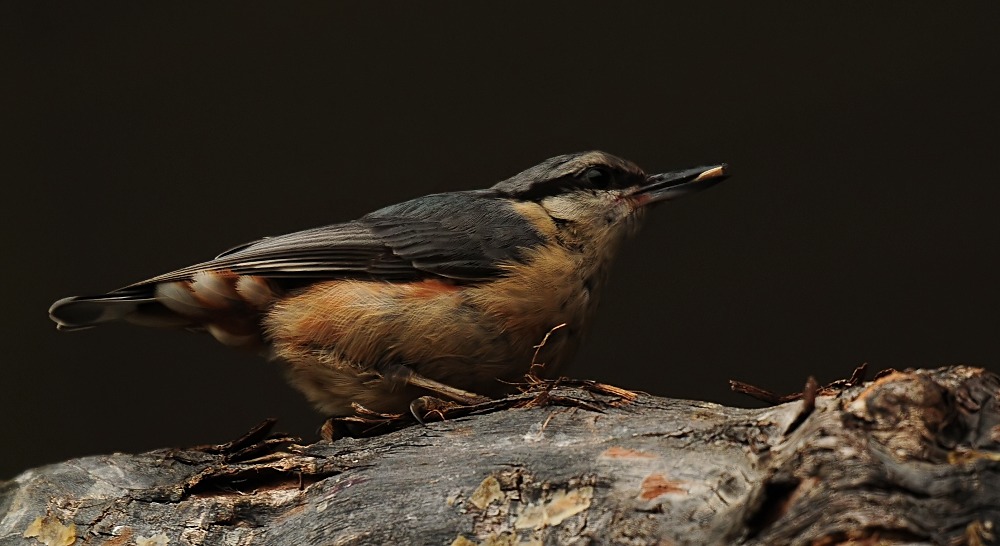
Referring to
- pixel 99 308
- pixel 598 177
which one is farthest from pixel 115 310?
pixel 598 177

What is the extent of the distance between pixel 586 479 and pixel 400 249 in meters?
1.11

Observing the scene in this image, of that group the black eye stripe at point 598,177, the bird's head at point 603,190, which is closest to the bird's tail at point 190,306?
the bird's head at point 603,190

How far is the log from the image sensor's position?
1.28 meters

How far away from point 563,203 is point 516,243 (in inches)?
10.3

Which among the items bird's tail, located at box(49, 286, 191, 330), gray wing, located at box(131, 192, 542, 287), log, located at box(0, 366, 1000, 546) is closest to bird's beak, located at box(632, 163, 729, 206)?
gray wing, located at box(131, 192, 542, 287)

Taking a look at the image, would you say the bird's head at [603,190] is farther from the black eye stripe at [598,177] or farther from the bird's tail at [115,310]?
the bird's tail at [115,310]

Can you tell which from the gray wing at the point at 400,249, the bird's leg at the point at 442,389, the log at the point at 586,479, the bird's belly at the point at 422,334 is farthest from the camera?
the gray wing at the point at 400,249

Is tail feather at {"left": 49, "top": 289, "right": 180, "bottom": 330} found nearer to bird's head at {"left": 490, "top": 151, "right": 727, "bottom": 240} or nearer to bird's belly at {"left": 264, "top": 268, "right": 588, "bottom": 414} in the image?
bird's belly at {"left": 264, "top": 268, "right": 588, "bottom": 414}

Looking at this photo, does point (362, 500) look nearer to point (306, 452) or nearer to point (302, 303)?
point (306, 452)

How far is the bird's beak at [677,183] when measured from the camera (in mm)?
2668

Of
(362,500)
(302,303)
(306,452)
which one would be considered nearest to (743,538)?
(362,500)

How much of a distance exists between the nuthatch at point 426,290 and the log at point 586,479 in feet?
1.24

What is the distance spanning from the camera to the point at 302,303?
253cm

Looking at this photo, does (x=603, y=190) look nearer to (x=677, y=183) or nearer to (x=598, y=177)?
(x=598, y=177)
